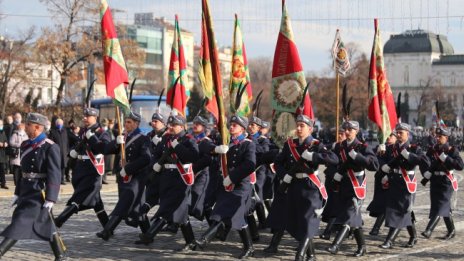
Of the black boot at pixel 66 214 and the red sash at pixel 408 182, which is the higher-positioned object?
the red sash at pixel 408 182

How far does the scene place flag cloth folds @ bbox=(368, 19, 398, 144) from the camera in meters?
13.0

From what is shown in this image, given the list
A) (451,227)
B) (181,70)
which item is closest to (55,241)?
(451,227)

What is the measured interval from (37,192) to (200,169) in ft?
8.90

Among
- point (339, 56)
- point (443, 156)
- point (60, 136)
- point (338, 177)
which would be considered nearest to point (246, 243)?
point (338, 177)

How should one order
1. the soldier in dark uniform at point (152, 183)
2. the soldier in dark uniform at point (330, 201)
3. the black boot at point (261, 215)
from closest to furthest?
the soldier in dark uniform at point (152, 183) → the soldier in dark uniform at point (330, 201) → the black boot at point (261, 215)

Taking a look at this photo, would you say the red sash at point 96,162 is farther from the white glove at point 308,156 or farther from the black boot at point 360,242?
the black boot at point 360,242

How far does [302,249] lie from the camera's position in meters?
9.63

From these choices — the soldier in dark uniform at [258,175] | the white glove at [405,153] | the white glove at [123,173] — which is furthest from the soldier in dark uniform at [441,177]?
the white glove at [123,173]

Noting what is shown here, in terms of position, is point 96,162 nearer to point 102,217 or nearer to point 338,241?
point 102,217

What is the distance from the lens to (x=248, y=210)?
10.8m

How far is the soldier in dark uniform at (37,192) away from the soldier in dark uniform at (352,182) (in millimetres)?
3640

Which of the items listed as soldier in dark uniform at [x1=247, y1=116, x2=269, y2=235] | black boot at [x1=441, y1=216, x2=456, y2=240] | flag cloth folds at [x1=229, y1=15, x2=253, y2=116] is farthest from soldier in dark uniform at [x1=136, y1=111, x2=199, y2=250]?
black boot at [x1=441, y1=216, x2=456, y2=240]

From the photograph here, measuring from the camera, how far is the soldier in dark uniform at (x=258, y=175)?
11.4 metres

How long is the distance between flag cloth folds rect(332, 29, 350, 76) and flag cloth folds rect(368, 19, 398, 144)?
1.73 feet
